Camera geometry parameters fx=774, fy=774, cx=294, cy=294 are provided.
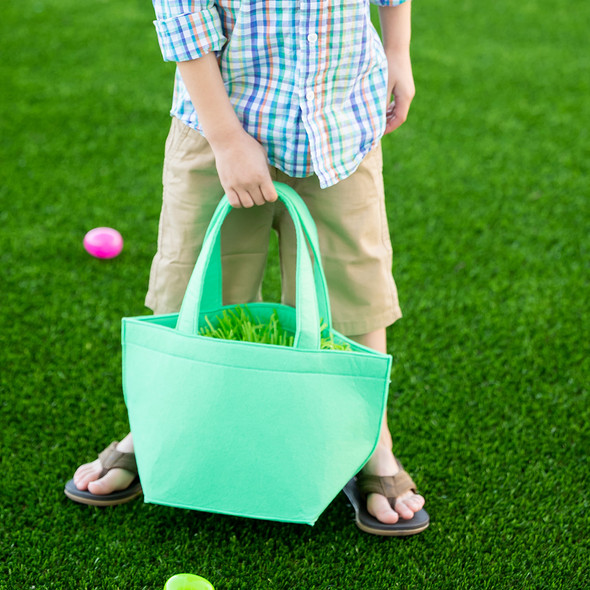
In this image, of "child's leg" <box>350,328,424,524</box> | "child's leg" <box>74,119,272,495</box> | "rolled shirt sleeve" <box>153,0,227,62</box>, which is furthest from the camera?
"child's leg" <box>350,328,424,524</box>

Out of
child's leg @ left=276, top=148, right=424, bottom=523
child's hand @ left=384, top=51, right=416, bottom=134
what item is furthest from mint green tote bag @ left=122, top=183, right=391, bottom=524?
child's hand @ left=384, top=51, right=416, bottom=134

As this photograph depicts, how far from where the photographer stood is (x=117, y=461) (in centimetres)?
147

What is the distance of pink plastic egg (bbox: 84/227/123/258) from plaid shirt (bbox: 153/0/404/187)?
3.21 feet

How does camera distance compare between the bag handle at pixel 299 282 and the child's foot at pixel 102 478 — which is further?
the child's foot at pixel 102 478

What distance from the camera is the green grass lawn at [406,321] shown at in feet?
4.44

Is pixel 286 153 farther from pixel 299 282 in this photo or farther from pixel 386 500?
pixel 386 500

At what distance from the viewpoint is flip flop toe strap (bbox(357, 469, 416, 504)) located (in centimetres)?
145

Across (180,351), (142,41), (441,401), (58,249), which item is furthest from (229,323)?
(142,41)

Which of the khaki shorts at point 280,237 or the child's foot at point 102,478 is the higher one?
the khaki shorts at point 280,237

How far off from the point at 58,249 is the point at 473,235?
125 centimetres

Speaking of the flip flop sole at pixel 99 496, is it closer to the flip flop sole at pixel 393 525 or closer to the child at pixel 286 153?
the child at pixel 286 153

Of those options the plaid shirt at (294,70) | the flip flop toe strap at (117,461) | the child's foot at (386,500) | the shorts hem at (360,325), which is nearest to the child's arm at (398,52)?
the plaid shirt at (294,70)

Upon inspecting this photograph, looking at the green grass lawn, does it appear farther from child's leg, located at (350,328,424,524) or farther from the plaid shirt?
the plaid shirt

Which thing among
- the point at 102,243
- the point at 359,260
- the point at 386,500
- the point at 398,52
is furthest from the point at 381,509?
the point at 102,243
